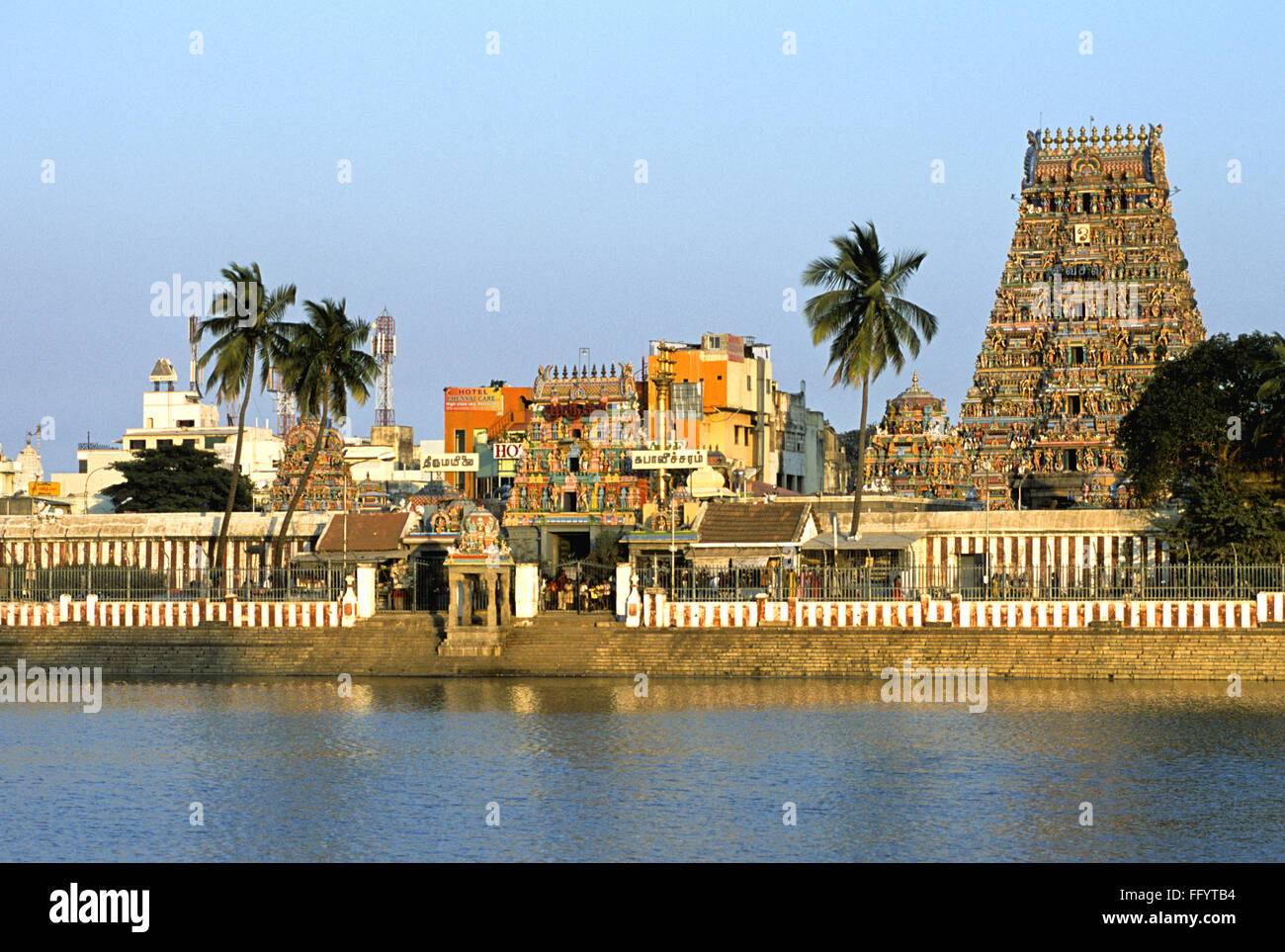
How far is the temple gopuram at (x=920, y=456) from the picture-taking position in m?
68.1

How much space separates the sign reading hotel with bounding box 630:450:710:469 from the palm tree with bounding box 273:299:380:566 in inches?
360

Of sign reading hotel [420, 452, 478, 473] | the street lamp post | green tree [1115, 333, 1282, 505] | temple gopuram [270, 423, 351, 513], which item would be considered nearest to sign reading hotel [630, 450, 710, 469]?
the street lamp post

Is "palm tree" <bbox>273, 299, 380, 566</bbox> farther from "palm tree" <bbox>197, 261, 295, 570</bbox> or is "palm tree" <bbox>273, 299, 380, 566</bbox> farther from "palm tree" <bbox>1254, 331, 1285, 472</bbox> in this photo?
"palm tree" <bbox>1254, 331, 1285, 472</bbox>

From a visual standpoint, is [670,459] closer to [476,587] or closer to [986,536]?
[476,587]

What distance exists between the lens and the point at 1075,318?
2881 inches

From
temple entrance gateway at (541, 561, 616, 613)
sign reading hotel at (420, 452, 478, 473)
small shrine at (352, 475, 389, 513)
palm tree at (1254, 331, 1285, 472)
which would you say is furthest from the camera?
sign reading hotel at (420, 452, 478, 473)

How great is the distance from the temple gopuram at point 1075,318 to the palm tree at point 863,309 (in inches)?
575

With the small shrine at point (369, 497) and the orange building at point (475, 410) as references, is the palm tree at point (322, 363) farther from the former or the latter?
the orange building at point (475, 410)

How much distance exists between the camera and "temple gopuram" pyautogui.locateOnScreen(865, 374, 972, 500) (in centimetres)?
6806

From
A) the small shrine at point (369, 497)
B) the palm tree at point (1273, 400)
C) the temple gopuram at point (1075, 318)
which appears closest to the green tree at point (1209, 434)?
the palm tree at point (1273, 400)

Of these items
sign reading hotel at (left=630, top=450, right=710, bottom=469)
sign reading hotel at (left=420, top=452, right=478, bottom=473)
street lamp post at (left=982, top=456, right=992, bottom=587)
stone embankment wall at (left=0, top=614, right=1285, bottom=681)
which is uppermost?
sign reading hotel at (left=420, top=452, right=478, bottom=473)

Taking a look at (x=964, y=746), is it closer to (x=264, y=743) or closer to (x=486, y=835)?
(x=486, y=835)
